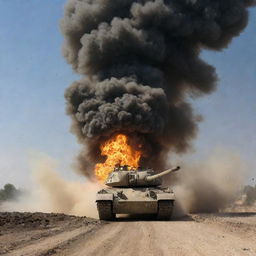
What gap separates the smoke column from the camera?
26047 millimetres

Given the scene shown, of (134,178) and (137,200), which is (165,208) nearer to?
(137,200)

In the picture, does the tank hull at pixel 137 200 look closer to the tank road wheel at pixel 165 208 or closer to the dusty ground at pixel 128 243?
the tank road wheel at pixel 165 208

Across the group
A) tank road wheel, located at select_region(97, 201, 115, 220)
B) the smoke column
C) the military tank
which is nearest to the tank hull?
A: the military tank

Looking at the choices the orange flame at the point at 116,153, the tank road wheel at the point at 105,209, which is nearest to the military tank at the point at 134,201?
the tank road wheel at the point at 105,209

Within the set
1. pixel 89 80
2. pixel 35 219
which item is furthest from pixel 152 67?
pixel 35 219

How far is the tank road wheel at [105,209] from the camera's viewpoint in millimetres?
17562

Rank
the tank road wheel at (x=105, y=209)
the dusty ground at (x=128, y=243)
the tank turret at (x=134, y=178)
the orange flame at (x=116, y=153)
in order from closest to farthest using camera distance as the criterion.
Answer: the dusty ground at (x=128, y=243) < the tank road wheel at (x=105, y=209) < the tank turret at (x=134, y=178) < the orange flame at (x=116, y=153)

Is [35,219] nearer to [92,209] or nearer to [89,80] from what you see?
[92,209]

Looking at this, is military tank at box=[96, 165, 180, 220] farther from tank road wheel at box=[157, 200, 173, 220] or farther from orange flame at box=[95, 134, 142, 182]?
orange flame at box=[95, 134, 142, 182]

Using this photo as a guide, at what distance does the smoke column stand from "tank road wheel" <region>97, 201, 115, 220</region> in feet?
26.8

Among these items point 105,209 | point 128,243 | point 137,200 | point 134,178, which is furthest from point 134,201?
point 128,243

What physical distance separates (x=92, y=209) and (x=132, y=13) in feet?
48.5

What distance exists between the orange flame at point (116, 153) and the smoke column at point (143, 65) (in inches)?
17.9

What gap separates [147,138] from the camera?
27594 mm
